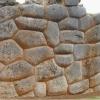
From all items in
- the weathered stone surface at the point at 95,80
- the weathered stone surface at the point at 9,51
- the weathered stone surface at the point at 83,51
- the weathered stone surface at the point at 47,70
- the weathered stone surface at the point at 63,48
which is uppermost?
the weathered stone surface at the point at 9,51

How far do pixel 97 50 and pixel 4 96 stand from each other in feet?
4.97

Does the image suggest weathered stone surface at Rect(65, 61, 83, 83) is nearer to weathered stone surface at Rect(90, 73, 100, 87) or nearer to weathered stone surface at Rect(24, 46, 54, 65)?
weathered stone surface at Rect(90, 73, 100, 87)

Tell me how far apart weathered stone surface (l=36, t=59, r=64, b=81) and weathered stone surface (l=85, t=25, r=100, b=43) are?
2.10ft

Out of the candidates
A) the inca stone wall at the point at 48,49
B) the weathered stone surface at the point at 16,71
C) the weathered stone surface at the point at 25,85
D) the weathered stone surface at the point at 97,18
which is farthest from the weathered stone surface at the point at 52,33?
the weathered stone surface at the point at 97,18

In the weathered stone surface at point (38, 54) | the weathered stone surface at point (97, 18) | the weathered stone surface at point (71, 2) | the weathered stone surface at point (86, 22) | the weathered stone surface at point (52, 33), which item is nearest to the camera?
the weathered stone surface at point (38, 54)

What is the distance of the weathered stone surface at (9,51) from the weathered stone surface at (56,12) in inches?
23.6

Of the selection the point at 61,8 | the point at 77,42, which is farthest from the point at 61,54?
the point at 61,8

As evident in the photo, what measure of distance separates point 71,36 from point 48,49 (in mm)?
402

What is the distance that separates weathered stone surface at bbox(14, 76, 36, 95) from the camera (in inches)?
159

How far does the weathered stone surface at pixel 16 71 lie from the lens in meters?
3.99

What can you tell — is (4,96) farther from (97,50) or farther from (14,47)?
(97,50)

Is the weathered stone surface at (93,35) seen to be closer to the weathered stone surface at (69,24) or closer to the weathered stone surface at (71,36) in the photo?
the weathered stone surface at (71,36)

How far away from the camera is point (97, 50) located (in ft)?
15.2

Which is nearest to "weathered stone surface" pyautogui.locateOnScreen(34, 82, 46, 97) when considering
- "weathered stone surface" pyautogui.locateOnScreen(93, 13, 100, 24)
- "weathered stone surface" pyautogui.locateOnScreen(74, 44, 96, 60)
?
"weathered stone surface" pyautogui.locateOnScreen(74, 44, 96, 60)
